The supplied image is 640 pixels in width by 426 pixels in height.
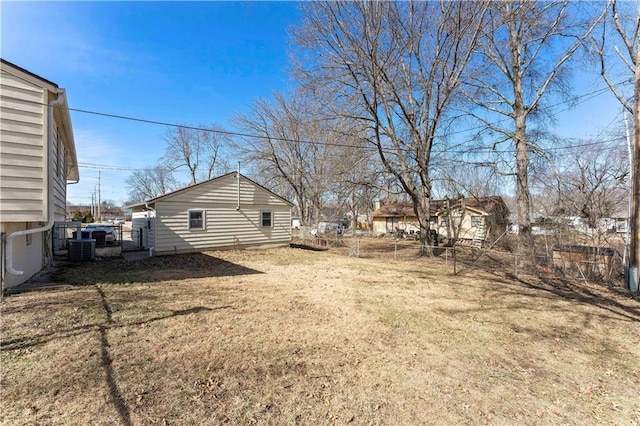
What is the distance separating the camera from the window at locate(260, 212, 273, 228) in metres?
15.4

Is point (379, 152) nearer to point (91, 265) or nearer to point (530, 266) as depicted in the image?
point (530, 266)

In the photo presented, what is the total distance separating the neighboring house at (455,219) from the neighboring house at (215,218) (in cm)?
1185

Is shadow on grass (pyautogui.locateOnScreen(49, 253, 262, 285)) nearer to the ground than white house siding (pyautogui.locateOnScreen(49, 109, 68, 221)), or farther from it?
nearer to the ground

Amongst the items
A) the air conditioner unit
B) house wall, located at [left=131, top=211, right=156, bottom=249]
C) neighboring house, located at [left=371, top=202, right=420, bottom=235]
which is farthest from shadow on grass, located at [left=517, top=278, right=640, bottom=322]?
neighboring house, located at [left=371, top=202, right=420, bottom=235]

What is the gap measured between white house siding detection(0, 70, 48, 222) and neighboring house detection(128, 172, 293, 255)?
21.6 ft

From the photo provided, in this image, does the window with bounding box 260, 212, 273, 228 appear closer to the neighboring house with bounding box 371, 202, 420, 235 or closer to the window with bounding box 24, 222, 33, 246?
the window with bounding box 24, 222, 33, 246

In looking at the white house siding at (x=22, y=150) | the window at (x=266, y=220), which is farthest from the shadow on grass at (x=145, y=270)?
the window at (x=266, y=220)

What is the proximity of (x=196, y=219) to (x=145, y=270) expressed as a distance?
14.5 feet

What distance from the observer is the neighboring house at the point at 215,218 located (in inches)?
479

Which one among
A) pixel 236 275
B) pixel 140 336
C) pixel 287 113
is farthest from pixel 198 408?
pixel 287 113

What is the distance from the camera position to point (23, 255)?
6.16 m

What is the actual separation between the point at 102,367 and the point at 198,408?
131 centimetres

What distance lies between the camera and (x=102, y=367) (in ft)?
10.0

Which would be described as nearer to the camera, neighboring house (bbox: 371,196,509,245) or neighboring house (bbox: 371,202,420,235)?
neighboring house (bbox: 371,196,509,245)
